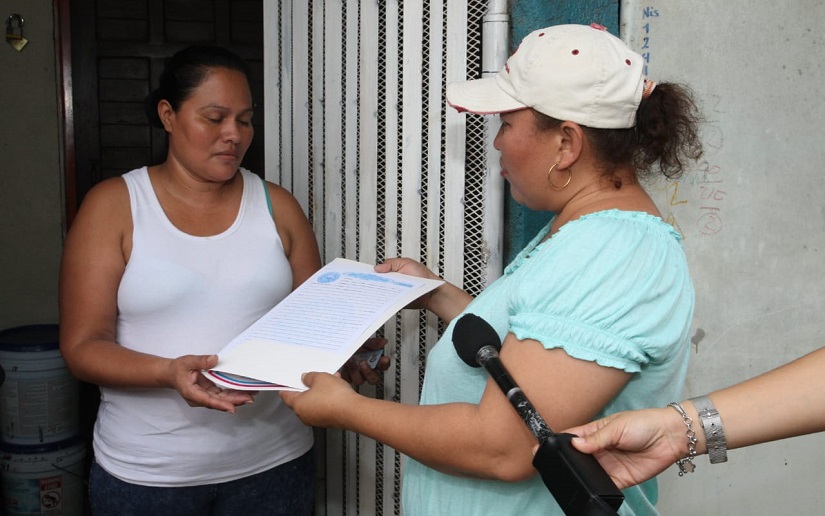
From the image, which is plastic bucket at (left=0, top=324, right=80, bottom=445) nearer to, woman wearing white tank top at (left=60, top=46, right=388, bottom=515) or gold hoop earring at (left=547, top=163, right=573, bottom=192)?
woman wearing white tank top at (left=60, top=46, right=388, bottom=515)

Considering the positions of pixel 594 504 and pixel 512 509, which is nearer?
pixel 594 504

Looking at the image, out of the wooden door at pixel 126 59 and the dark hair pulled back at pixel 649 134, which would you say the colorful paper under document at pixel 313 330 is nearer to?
the dark hair pulled back at pixel 649 134

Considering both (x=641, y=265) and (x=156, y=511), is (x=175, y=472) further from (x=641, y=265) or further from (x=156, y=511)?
(x=641, y=265)

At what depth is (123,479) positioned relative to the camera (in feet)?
6.08

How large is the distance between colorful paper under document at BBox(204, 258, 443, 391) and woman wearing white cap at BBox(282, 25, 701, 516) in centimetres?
7

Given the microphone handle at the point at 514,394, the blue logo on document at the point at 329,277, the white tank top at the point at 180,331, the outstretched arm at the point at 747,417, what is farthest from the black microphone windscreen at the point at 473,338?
the white tank top at the point at 180,331

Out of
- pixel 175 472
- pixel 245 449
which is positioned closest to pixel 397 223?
pixel 245 449

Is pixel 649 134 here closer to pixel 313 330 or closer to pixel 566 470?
pixel 566 470

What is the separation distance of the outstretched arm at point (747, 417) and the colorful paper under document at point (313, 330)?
2.03ft

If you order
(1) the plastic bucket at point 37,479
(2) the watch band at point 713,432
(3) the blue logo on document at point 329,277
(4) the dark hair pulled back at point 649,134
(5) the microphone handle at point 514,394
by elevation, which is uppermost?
(4) the dark hair pulled back at point 649,134

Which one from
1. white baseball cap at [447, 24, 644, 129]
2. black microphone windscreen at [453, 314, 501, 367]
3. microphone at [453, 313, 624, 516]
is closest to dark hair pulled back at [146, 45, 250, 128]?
white baseball cap at [447, 24, 644, 129]

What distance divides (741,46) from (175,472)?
6.15 ft

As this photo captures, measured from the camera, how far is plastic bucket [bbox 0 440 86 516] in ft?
10.9

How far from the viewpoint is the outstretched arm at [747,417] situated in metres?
0.99
